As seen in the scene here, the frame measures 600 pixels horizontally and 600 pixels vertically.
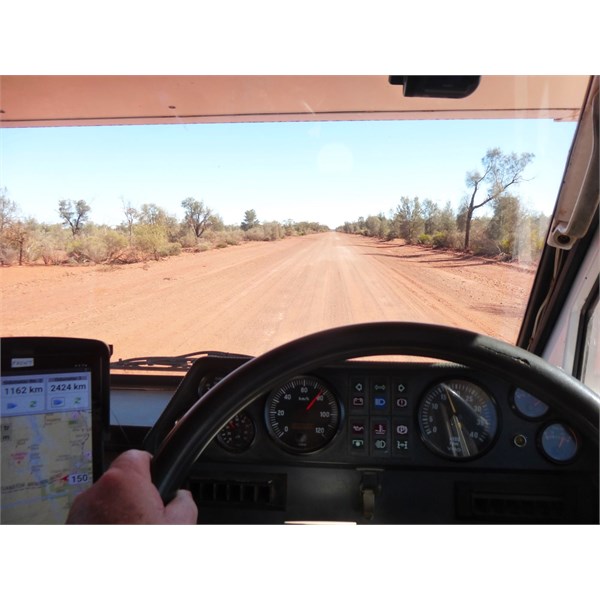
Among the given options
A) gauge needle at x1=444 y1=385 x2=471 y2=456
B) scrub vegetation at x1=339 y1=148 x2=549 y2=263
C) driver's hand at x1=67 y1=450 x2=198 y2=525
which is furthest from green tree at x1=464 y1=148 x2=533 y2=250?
driver's hand at x1=67 y1=450 x2=198 y2=525

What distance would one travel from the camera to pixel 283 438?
2354 mm

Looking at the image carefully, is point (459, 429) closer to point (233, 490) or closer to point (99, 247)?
point (233, 490)

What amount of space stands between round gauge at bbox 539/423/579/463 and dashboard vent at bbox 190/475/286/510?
111 centimetres

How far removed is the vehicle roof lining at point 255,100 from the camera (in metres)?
2.55

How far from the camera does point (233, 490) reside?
239 cm

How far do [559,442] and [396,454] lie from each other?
67cm

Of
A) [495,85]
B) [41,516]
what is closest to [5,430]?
[41,516]

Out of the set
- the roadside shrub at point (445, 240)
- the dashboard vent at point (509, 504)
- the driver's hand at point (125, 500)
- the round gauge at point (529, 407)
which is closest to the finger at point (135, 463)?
the driver's hand at point (125, 500)

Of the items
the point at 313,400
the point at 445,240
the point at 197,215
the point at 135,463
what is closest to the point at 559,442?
the point at 313,400

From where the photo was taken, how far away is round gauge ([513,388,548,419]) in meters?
2.27

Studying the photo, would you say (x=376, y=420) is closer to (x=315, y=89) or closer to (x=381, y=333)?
(x=381, y=333)

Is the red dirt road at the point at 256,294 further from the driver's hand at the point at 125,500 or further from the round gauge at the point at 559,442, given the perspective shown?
the driver's hand at the point at 125,500

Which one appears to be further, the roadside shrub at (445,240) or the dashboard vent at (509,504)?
the roadside shrub at (445,240)

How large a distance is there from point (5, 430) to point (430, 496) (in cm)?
173
